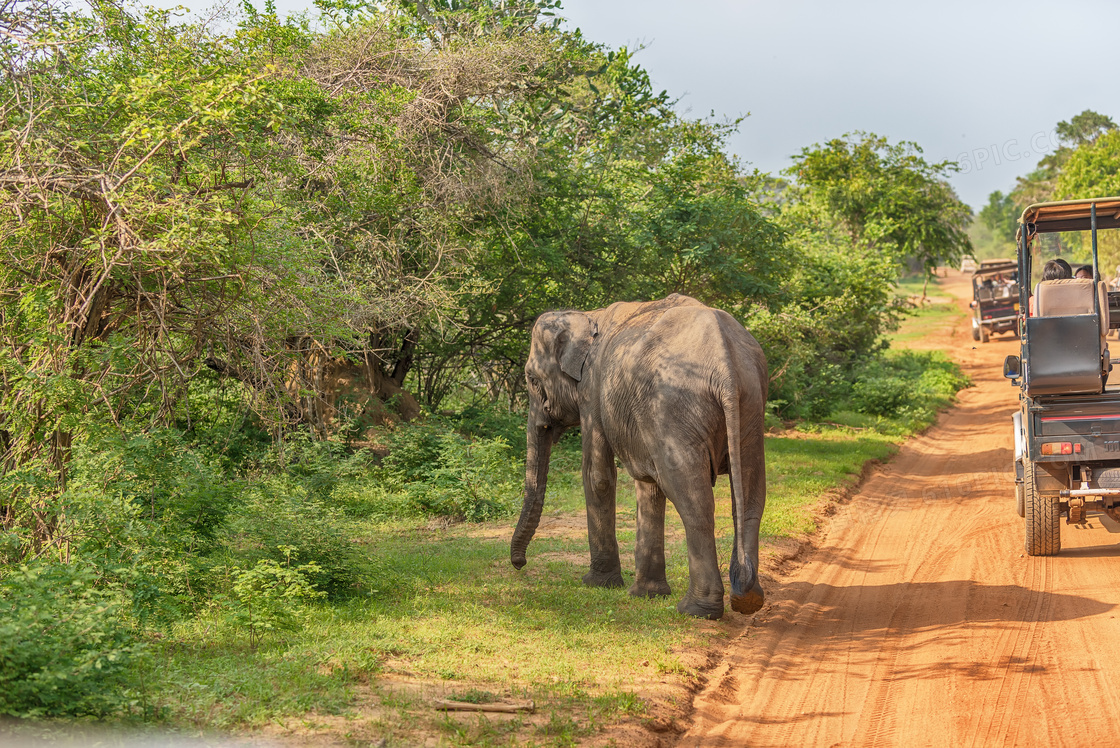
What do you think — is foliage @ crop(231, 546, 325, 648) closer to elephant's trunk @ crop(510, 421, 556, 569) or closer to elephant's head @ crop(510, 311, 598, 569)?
elephant's trunk @ crop(510, 421, 556, 569)

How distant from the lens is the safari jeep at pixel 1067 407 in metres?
8.75

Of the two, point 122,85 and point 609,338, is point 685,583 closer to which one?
point 609,338

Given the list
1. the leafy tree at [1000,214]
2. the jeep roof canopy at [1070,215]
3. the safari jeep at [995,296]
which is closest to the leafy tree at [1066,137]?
the leafy tree at [1000,214]

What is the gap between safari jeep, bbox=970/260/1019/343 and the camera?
1300 inches

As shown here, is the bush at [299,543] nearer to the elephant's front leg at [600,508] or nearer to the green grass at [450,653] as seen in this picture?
the green grass at [450,653]

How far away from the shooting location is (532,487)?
9.10 meters

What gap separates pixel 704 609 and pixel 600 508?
58.9 inches

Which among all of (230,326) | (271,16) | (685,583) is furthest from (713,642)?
(271,16)

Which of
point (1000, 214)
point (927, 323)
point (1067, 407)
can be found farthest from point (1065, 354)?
point (1000, 214)

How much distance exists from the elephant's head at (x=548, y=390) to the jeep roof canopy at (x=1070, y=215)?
4.75 metres

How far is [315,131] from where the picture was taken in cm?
1306

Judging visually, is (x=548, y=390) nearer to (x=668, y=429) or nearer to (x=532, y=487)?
(x=532, y=487)

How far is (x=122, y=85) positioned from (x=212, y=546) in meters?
3.82

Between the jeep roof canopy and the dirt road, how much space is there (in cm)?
347
